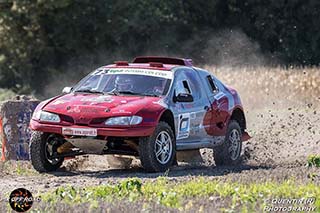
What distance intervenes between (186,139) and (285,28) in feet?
A: 109

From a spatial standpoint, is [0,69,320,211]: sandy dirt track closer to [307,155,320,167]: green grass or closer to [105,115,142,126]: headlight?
[307,155,320,167]: green grass

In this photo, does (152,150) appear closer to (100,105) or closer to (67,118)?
(100,105)

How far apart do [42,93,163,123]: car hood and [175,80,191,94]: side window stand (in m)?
0.77

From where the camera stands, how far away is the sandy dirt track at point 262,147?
13.8 metres

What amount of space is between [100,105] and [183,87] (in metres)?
1.96

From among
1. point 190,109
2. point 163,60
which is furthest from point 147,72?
point 163,60

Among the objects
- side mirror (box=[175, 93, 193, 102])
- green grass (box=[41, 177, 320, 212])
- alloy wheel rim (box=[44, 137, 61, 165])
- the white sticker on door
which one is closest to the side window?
side mirror (box=[175, 93, 193, 102])

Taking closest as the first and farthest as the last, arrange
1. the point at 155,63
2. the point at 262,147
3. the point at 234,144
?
the point at 155,63
the point at 234,144
the point at 262,147

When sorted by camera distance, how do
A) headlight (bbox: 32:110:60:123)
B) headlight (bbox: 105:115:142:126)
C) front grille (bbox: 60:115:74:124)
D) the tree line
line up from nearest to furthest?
headlight (bbox: 105:115:142:126), front grille (bbox: 60:115:74:124), headlight (bbox: 32:110:60:123), the tree line

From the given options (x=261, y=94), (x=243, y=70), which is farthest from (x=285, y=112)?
(x=243, y=70)

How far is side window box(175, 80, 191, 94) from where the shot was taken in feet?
51.9

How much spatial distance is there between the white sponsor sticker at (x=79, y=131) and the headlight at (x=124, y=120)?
0.24 meters

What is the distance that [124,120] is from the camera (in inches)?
561

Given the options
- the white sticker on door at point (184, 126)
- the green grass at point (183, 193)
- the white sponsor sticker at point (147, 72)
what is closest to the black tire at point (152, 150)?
the white sticker on door at point (184, 126)
